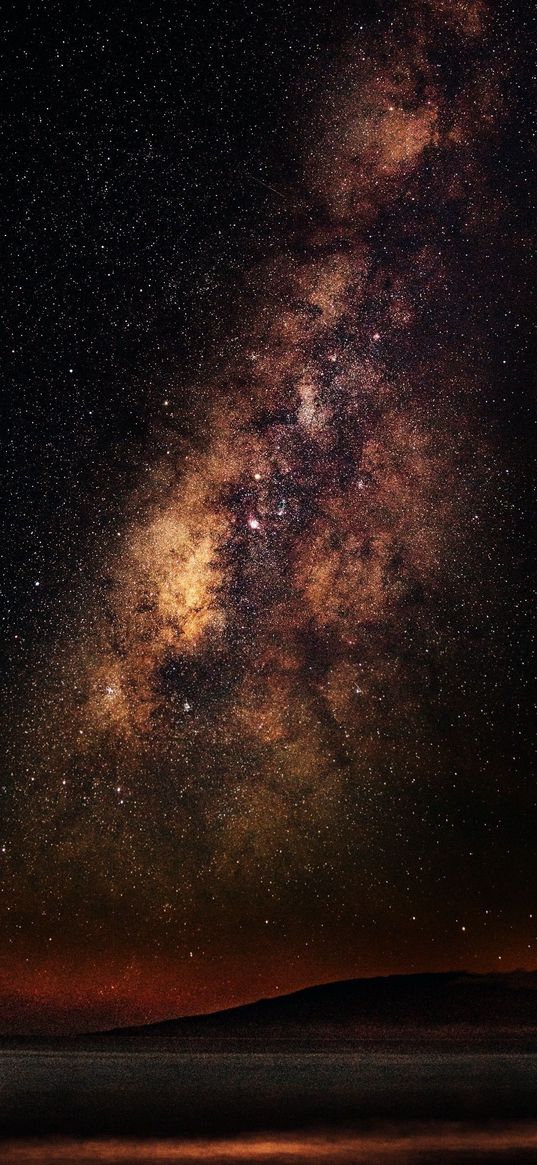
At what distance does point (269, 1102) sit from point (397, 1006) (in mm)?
29630

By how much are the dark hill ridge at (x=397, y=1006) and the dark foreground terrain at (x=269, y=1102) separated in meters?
16.2

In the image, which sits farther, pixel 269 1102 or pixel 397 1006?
pixel 397 1006

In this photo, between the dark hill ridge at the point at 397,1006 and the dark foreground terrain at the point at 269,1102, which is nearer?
the dark foreground terrain at the point at 269,1102

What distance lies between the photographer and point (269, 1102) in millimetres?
8391

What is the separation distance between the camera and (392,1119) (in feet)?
25.5

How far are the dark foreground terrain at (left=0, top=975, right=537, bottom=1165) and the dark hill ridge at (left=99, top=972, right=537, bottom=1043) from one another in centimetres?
1615

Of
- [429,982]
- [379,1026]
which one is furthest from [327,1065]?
[429,982]

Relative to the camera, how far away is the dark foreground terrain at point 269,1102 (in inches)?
267

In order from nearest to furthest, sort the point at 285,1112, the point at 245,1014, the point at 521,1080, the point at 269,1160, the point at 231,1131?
the point at 269,1160
the point at 231,1131
the point at 285,1112
the point at 521,1080
the point at 245,1014

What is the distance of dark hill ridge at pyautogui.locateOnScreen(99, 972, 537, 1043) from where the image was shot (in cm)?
2984

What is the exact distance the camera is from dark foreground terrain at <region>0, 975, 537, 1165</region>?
679 centimetres

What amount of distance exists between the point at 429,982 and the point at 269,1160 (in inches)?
1401

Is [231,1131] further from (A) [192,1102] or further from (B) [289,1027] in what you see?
(B) [289,1027]

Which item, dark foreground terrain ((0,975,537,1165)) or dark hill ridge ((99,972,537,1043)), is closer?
dark foreground terrain ((0,975,537,1165))
